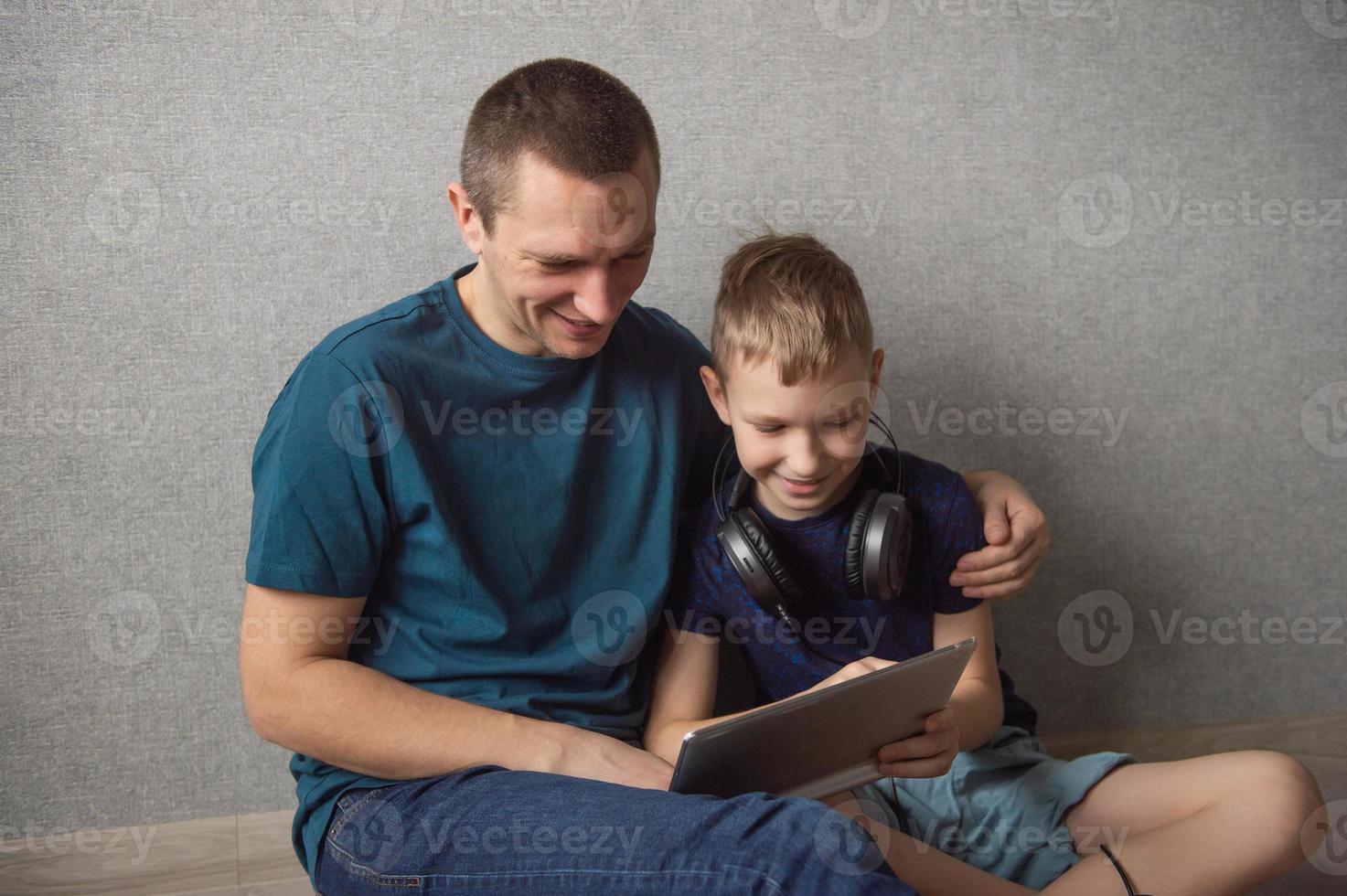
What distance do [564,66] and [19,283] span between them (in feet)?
2.81

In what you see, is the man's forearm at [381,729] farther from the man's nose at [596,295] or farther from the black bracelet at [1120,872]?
the black bracelet at [1120,872]

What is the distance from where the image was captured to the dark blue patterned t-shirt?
1394mm

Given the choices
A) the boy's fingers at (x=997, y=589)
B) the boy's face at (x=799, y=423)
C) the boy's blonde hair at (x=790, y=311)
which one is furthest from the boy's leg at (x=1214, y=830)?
Result: the boy's blonde hair at (x=790, y=311)

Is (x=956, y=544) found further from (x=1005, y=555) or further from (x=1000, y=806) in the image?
(x=1000, y=806)

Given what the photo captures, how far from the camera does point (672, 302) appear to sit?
167 centimetres

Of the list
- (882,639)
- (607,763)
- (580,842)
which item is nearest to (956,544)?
(882,639)

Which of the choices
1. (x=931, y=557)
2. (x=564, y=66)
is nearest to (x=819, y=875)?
(x=931, y=557)

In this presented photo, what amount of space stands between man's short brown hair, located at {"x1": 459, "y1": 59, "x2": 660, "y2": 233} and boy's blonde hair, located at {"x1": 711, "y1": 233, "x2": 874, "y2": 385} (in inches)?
8.0

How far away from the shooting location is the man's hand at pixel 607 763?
1185mm

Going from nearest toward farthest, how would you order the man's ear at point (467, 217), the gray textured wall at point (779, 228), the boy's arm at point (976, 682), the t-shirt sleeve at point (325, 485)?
the t-shirt sleeve at point (325, 485) → the man's ear at point (467, 217) → the boy's arm at point (976, 682) → the gray textured wall at point (779, 228)

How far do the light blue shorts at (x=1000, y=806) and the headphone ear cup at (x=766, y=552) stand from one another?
→ 12.4 inches

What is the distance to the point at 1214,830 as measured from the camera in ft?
4.06

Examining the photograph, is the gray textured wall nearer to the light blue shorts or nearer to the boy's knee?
the light blue shorts

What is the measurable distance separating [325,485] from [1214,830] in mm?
1138
